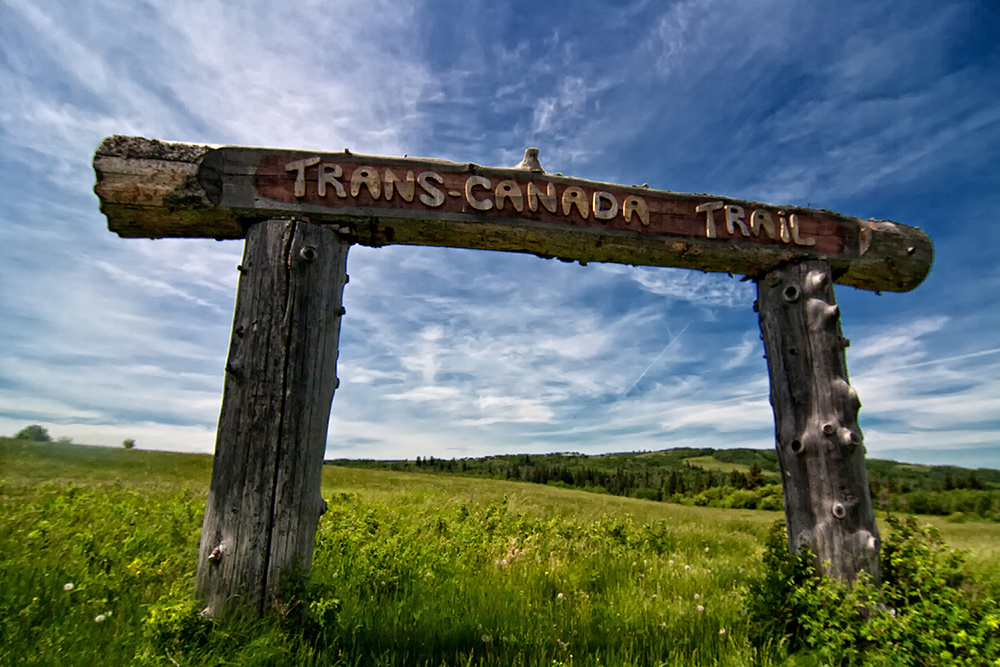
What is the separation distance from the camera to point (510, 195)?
4.43m

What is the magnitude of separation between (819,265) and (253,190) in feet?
19.0

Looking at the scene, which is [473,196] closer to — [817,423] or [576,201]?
[576,201]

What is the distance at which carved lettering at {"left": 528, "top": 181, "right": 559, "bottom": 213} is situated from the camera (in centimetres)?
447

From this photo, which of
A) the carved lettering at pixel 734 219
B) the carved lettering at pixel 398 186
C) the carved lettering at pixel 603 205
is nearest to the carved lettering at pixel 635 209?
the carved lettering at pixel 603 205

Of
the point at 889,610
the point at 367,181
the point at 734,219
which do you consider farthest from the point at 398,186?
the point at 889,610

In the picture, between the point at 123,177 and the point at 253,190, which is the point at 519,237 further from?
the point at 123,177

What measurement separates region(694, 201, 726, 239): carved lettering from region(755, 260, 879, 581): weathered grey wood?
0.90m

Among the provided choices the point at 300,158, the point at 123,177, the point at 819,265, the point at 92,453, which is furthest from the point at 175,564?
the point at 92,453

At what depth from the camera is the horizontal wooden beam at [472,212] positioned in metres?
Answer: 3.99

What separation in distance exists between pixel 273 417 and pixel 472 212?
8.18 feet

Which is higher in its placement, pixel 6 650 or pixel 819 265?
pixel 819 265

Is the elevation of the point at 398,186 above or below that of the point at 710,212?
below

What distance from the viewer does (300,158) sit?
165 inches

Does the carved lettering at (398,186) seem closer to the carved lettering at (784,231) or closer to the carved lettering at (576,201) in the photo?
the carved lettering at (576,201)
